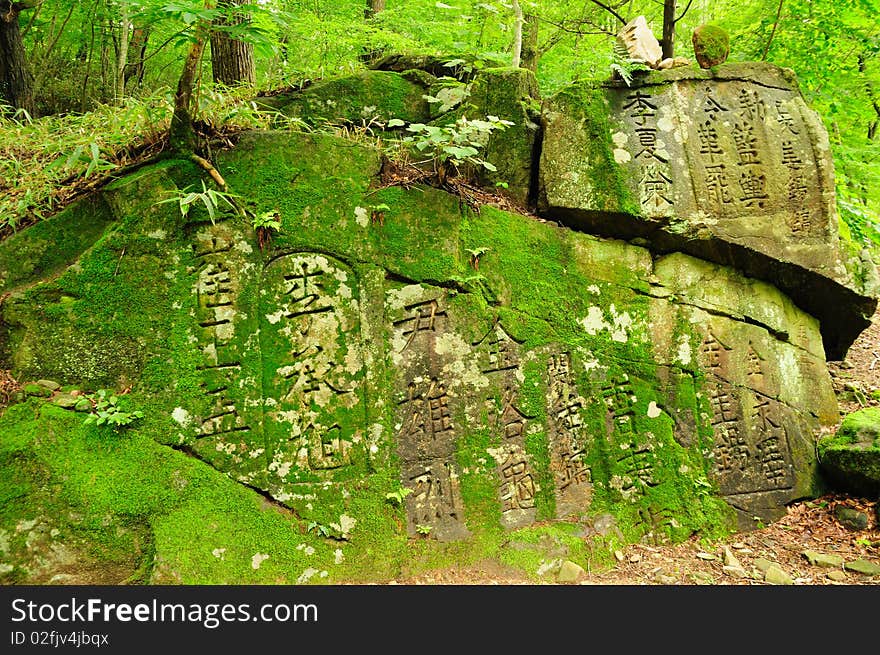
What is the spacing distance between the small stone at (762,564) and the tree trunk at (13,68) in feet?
29.3

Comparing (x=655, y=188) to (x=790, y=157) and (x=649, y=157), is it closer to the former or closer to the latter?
(x=649, y=157)

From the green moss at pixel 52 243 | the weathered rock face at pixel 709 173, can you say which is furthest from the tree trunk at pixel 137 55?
the weathered rock face at pixel 709 173

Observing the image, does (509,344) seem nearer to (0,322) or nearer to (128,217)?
(128,217)

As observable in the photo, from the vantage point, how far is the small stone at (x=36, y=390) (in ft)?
12.6

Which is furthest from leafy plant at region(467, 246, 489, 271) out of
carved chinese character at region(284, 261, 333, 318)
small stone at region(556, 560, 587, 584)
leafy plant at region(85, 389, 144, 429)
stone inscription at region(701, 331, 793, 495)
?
leafy plant at region(85, 389, 144, 429)

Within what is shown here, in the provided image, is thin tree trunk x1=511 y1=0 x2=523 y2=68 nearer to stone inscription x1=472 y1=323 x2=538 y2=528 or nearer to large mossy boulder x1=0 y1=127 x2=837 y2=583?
large mossy boulder x1=0 y1=127 x2=837 y2=583

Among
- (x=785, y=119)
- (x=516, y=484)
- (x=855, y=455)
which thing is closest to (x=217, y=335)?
(x=516, y=484)

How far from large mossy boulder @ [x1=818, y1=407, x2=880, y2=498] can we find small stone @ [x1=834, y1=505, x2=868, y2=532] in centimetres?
26

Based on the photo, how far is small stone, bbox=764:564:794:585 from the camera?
4230mm

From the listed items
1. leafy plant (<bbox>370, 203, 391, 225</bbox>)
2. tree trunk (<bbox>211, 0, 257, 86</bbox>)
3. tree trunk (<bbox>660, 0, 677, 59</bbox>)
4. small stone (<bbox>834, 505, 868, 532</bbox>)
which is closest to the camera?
leafy plant (<bbox>370, 203, 391, 225</bbox>)

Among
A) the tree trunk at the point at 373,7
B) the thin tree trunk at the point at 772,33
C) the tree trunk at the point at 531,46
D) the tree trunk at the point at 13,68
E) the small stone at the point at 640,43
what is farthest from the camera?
the tree trunk at the point at 531,46

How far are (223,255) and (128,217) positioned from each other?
2.49ft

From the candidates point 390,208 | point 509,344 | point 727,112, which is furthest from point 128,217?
point 727,112

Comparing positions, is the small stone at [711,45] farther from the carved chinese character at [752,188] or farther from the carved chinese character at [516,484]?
the carved chinese character at [516,484]
